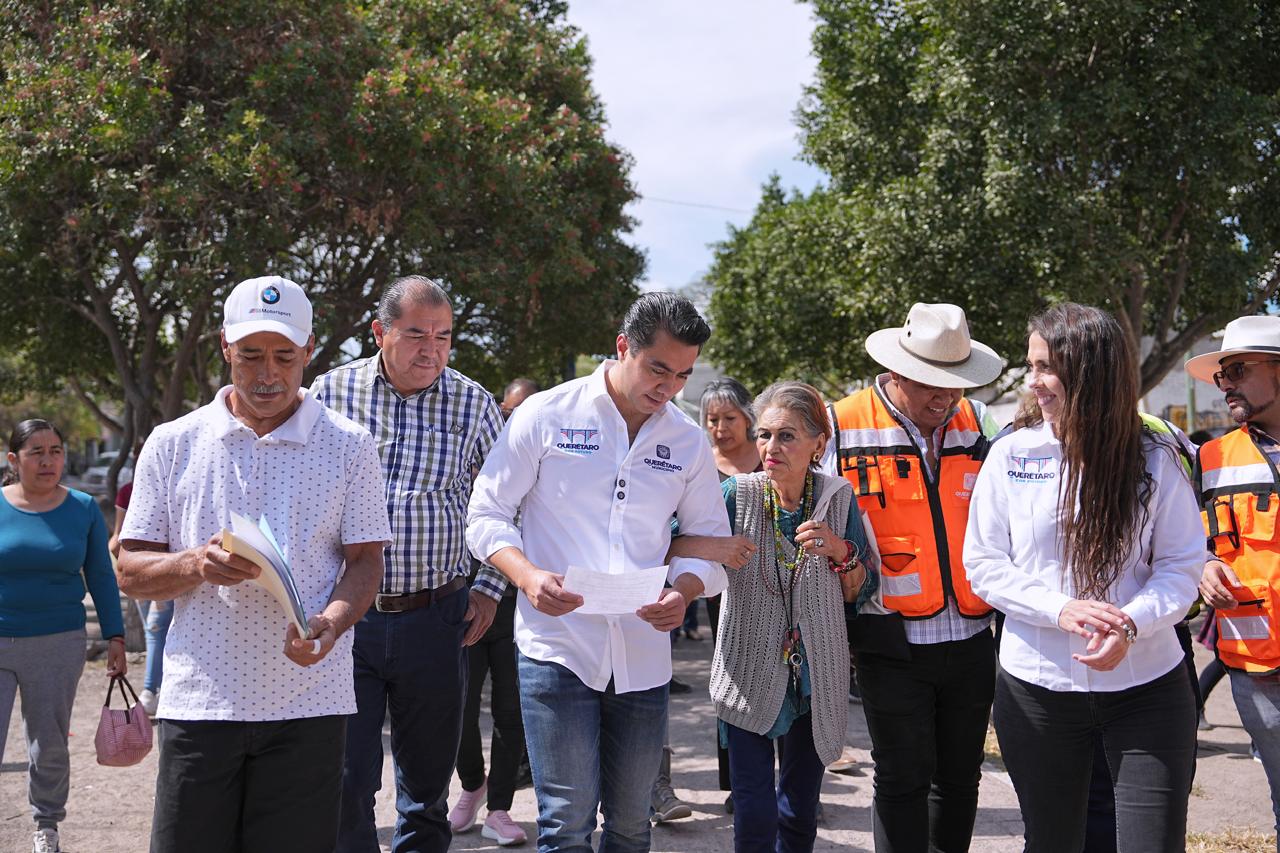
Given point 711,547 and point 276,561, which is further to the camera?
point 711,547

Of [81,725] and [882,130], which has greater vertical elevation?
[882,130]

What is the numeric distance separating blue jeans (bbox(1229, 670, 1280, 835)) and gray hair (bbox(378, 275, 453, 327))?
10.4 feet

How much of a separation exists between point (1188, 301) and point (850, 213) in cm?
470

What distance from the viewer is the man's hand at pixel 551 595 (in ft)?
10.4

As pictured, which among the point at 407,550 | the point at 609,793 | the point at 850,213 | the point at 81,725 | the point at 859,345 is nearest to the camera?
the point at 609,793

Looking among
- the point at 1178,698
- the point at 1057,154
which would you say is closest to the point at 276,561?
the point at 1178,698

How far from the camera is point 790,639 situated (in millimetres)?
4230

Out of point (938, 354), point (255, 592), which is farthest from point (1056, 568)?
point (255, 592)

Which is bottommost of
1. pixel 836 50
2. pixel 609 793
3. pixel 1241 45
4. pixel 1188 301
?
pixel 609 793

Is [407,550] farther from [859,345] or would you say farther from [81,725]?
[859,345]

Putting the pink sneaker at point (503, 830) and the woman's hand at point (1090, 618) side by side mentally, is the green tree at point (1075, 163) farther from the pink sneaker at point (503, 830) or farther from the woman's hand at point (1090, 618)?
the woman's hand at point (1090, 618)

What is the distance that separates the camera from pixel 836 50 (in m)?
16.5

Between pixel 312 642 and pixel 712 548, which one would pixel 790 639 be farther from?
pixel 312 642

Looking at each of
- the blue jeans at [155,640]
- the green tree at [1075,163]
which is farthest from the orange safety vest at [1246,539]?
the green tree at [1075,163]
